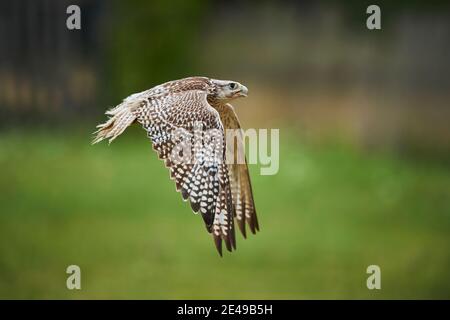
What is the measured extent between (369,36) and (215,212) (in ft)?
27.8

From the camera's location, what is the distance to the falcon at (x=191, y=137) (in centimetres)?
343

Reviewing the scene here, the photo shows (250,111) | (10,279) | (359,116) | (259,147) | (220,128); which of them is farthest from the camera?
(359,116)

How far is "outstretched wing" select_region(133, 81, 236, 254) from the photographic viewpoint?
11.3ft

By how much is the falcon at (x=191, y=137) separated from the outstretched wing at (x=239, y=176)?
1.25ft

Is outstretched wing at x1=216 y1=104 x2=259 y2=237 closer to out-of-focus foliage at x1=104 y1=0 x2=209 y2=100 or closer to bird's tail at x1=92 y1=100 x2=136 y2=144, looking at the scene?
bird's tail at x1=92 y1=100 x2=136 y2=144

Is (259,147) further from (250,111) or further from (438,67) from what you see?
(438,67)

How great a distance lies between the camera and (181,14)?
10.4 m

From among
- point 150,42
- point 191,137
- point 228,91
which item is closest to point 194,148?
point 191,137

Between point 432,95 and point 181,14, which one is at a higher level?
point 181,14

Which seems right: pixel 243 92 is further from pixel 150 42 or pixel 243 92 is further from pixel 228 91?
pixel 150 42

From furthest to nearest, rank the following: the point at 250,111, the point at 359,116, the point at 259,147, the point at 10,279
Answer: the point at 359,116 → the point at 250,111 → the point at 10,279 → the point at 259,147

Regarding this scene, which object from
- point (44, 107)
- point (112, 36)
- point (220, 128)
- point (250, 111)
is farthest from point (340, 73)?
point (220, 128)

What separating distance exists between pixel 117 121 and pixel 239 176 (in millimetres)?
896

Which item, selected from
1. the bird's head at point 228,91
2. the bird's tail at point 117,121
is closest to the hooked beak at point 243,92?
the bird's head at point 228,91
